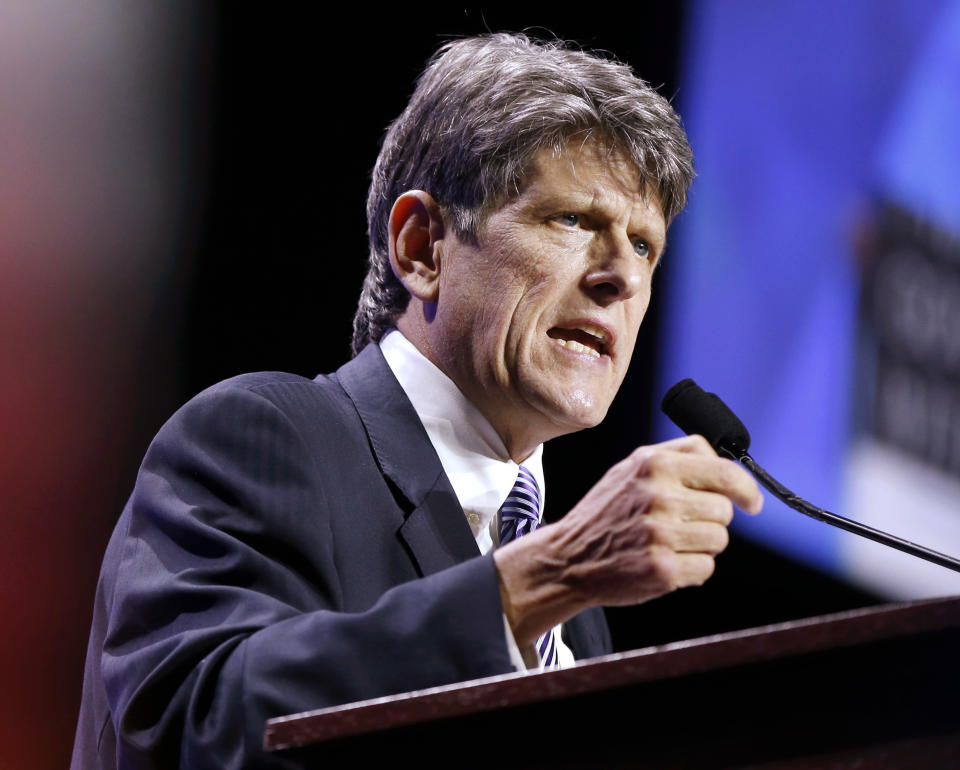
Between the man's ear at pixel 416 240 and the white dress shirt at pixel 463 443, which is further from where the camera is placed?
the man's ear at pixel 416 240

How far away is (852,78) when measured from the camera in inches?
102

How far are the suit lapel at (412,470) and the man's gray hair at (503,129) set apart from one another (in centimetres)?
25

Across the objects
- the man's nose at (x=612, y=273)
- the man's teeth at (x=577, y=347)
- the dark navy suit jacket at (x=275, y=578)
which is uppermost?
the man's nose at (x=612, y=273)

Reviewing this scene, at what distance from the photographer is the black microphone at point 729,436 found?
1.42m

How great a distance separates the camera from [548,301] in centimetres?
167

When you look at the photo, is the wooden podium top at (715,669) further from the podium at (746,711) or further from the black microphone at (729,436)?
the black microphone at (729,436)

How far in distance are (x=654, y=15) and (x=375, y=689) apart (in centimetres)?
234

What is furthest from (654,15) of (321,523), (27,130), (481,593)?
(481,593)

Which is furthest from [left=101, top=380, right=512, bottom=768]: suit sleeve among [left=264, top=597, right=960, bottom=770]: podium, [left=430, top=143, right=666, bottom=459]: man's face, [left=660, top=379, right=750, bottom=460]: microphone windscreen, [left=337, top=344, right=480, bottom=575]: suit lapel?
[left=660, top=379, right=750, bottom=460]: microphone windscreen

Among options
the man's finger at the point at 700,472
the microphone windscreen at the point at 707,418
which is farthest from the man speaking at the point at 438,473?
the microphone windscreen at the point at 707,418

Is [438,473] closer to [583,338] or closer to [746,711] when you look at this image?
[583,338]

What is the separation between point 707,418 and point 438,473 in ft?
1.28

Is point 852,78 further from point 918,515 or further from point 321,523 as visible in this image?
point 321,523

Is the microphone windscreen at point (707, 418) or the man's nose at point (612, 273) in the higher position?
the man's nose at point (612, 273)
